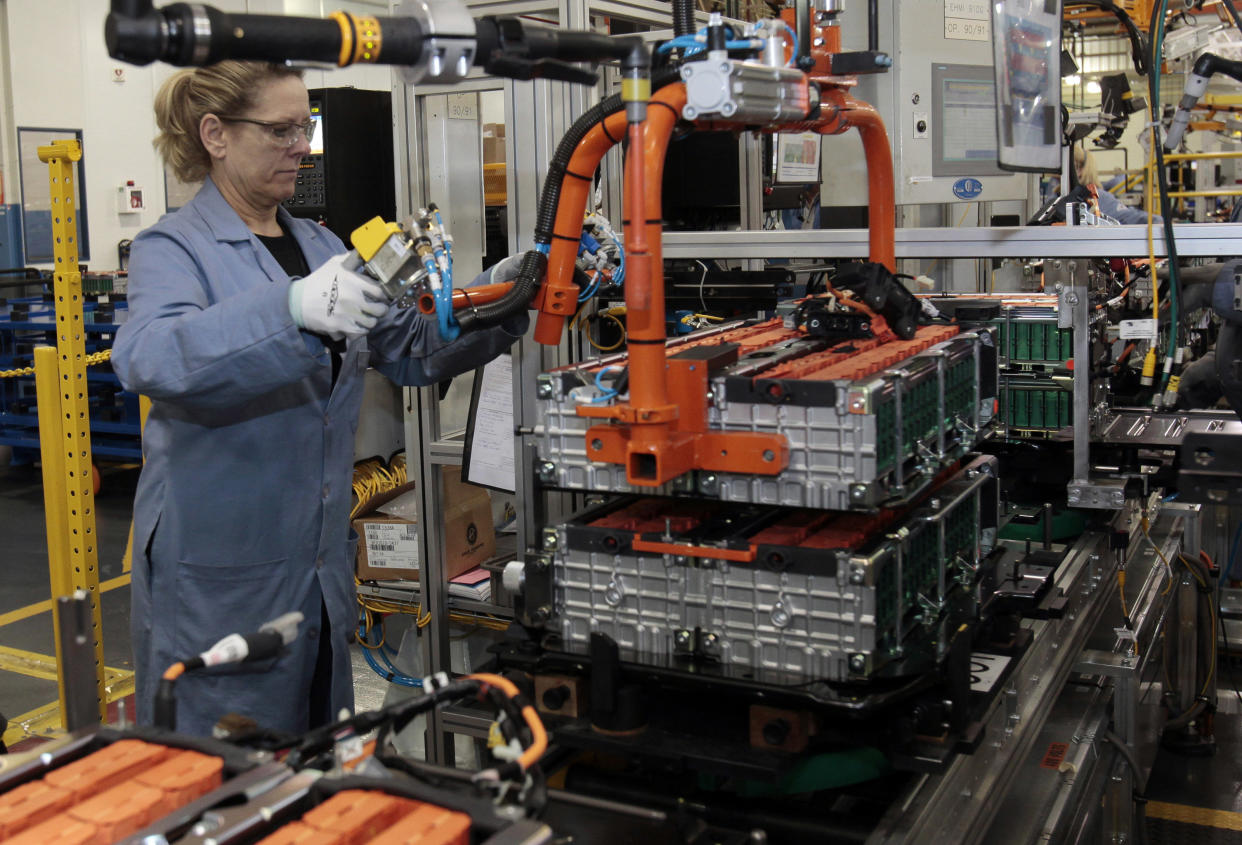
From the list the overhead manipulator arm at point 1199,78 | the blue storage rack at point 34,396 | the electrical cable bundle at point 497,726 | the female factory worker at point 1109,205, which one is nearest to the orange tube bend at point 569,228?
the electrical cable bundle at point 497,726

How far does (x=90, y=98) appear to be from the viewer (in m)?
10.2

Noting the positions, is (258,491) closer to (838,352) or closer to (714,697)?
(714,697)

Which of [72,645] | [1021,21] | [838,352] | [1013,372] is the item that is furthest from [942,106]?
[72,645]

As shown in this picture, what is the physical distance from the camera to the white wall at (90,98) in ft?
32.0

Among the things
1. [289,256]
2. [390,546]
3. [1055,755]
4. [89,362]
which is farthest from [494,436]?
[89,362]

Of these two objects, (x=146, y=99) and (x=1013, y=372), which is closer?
(x=1013, y=372)

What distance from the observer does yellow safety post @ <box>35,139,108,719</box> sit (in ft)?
10.7

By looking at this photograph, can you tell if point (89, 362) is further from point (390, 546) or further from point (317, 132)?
point (390, 546)

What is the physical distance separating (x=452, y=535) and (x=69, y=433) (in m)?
1.09

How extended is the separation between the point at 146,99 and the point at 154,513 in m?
9.58

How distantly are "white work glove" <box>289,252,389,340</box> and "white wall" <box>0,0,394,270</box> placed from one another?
7.85m

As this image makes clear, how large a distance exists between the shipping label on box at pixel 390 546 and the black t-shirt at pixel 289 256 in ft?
4.18

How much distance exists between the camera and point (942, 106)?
3465 millimetres

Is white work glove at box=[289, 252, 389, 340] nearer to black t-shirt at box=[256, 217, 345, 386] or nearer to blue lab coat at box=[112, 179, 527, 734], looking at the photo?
blue lab coat at box=[112, 179, 527, 734]
